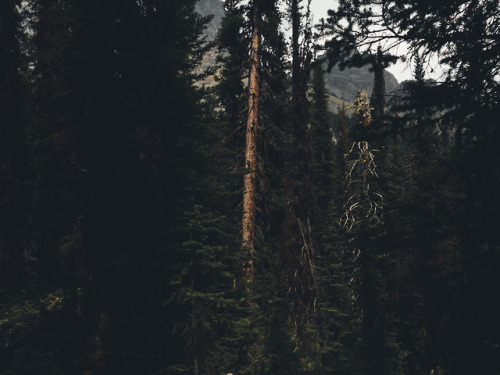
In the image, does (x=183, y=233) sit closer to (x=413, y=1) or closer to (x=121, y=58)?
(x=121, y=58)

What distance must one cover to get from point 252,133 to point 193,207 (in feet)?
16.3

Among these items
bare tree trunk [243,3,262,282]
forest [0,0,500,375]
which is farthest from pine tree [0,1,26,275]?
bare tree trunk [243,3,262,282]

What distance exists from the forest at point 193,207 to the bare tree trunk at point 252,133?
0.24ft

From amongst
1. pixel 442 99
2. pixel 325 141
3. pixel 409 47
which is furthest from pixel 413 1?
pixel 325 141

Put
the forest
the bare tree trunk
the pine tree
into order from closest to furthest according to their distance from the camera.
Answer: the forest → the pine tree → the bare tree trunk

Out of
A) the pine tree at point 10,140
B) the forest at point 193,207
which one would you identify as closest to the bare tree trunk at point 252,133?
the forest at point 193,207

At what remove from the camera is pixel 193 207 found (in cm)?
662

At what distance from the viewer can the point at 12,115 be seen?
1027cm

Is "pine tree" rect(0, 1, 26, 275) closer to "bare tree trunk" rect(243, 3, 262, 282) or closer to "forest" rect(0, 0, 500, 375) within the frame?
"forest" rect(0, 0, 500, 375)

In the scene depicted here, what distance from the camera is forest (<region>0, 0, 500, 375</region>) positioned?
4.23 meters

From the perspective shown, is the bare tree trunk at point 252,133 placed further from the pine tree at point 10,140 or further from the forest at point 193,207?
the pine tree at point 10,140

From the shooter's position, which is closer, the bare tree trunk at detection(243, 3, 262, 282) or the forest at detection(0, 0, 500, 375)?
the forest at detection(0, 0, 500, 375)

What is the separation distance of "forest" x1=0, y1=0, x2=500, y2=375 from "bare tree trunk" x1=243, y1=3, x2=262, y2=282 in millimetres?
74

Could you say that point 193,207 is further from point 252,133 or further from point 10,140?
point 10,140
